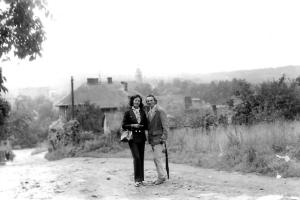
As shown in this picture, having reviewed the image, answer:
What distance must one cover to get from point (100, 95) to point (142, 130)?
149 feet

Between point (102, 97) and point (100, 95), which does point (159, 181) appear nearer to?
point (102, 97)

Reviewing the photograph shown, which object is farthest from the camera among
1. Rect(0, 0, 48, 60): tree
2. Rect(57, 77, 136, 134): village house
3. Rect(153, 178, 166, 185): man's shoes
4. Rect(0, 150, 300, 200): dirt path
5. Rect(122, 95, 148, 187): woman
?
Rect(57, 77, 136, 134): village house

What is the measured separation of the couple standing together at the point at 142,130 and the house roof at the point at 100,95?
41839 mm

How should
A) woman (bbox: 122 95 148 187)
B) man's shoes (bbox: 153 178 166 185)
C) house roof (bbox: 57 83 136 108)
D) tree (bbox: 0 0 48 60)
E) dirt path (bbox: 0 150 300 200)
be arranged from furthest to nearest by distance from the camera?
house roof (bbox: 57 83 136 108), woman (bbox: 122 95 148 187), man's shoes (bbox: 153 178 166 185), dirt path (bbox: 0 150 300 200), tree (bbox: 0 0 48 60)

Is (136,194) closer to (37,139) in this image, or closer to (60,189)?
(60,189)

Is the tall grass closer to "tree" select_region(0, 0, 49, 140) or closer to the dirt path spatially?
the dirt path

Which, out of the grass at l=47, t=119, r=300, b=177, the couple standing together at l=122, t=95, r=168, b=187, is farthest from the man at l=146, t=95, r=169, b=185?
the grass at l=47, t=119, r=300, b=177

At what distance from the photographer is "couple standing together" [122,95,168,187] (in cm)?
1061

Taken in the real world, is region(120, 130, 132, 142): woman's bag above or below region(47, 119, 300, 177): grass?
above

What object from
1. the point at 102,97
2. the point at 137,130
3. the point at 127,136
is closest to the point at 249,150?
the point at 137,130

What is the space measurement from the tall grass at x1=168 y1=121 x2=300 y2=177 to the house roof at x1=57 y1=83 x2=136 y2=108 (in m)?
36.4

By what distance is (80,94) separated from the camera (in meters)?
55.2

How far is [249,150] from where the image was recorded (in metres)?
12.7

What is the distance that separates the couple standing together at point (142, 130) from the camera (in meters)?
10.6
